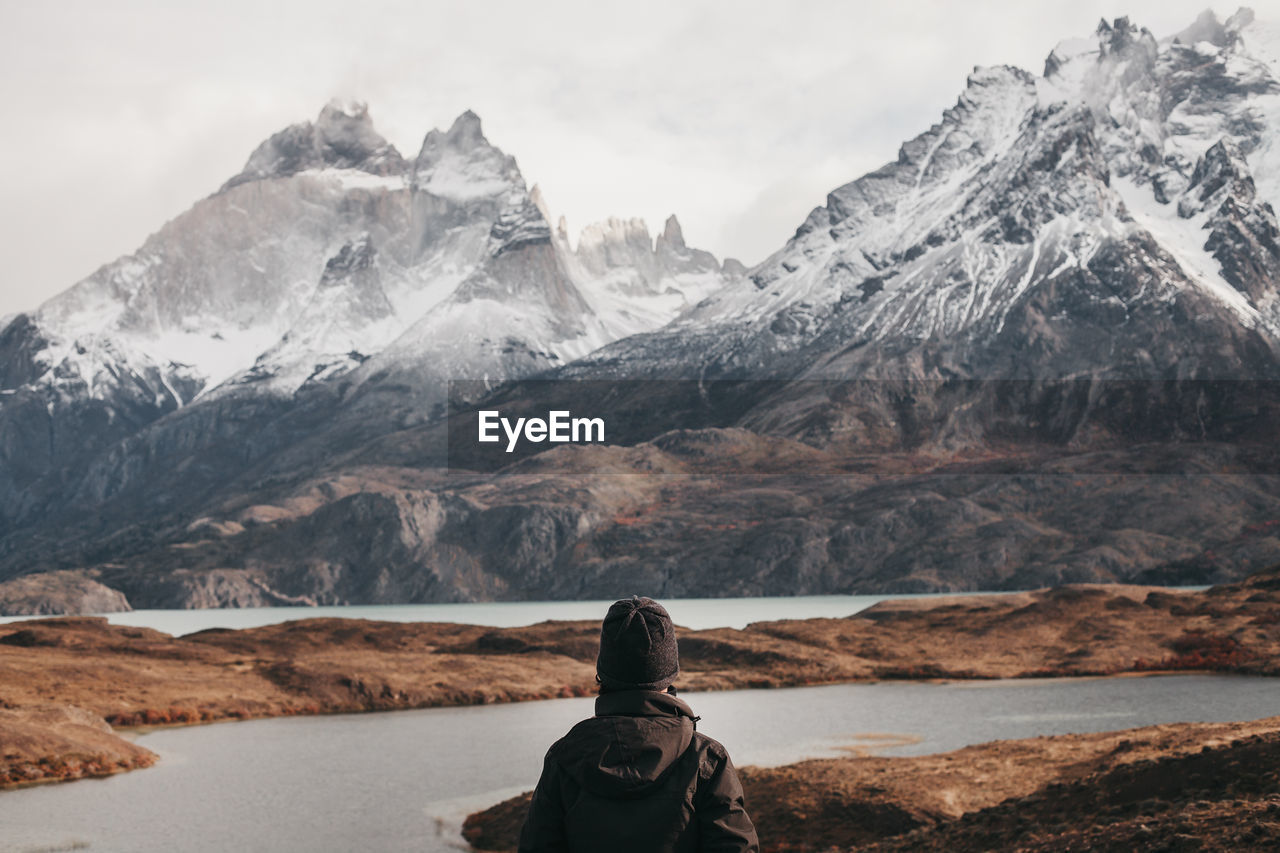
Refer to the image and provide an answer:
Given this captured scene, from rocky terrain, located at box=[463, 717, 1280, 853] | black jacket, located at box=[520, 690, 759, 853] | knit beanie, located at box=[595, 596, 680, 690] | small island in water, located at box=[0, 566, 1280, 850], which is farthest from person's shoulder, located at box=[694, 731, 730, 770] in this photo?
small island in water, located at box=[0, 566, 1280, 850]

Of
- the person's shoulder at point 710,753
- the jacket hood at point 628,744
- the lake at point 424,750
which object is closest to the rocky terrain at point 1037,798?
the lake at point 424,750

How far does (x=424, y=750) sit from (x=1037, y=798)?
3758cm

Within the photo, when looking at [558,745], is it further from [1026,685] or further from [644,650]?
[1026,685]

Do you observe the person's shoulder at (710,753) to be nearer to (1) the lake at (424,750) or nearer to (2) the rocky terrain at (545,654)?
(1) the lake at (424,750)

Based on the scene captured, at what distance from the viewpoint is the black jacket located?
8.24m

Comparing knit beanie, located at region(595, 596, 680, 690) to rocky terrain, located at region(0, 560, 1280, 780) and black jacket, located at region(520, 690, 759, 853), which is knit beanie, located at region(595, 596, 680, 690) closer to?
black jacket, located at region(520, 690, 759, 853)

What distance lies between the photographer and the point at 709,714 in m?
72.1

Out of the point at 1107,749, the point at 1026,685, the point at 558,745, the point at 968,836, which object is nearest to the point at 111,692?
the point at 1026,685

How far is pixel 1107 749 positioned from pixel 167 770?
A: 3632 cm

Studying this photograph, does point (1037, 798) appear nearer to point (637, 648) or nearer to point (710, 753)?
point (710, 753)

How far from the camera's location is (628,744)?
8.28 m

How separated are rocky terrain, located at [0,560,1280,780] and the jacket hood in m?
61.3

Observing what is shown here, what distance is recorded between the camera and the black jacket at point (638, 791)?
27.0 feet

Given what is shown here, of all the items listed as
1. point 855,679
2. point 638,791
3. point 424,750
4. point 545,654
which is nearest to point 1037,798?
point 638,791
